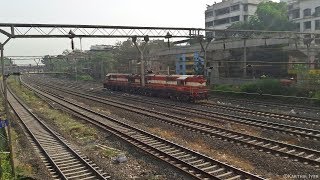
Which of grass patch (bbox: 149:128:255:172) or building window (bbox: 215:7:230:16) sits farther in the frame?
building window (bbox: 215:7:230:16)

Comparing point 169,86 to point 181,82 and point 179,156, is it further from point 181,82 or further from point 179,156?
point 179,156

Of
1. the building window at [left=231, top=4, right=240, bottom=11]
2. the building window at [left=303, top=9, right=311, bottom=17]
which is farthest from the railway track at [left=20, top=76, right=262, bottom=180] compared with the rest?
the building window at [left=231, top=4, right=240, bottom=11]

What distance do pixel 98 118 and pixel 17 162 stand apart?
1201 cm

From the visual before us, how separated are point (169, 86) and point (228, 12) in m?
72.8

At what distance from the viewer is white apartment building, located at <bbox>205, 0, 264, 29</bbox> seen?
102 meters

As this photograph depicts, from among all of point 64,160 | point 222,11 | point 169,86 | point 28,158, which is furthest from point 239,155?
point 222,11

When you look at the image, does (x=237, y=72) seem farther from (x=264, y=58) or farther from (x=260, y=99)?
(x=260, y=99)

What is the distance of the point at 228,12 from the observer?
106 meters

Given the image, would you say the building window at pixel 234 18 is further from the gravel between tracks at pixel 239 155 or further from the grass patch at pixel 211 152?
the grass patch at pixel 211 152

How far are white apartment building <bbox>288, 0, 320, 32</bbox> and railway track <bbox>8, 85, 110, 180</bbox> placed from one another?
228 ft

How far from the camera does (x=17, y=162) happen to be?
52.1 feet

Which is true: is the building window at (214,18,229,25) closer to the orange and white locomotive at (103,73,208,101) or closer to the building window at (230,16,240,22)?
the building window at (230,16,240,22)

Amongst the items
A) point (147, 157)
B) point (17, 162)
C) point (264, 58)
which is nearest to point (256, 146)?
point (147, 157)

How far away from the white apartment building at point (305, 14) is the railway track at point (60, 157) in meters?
69.4
